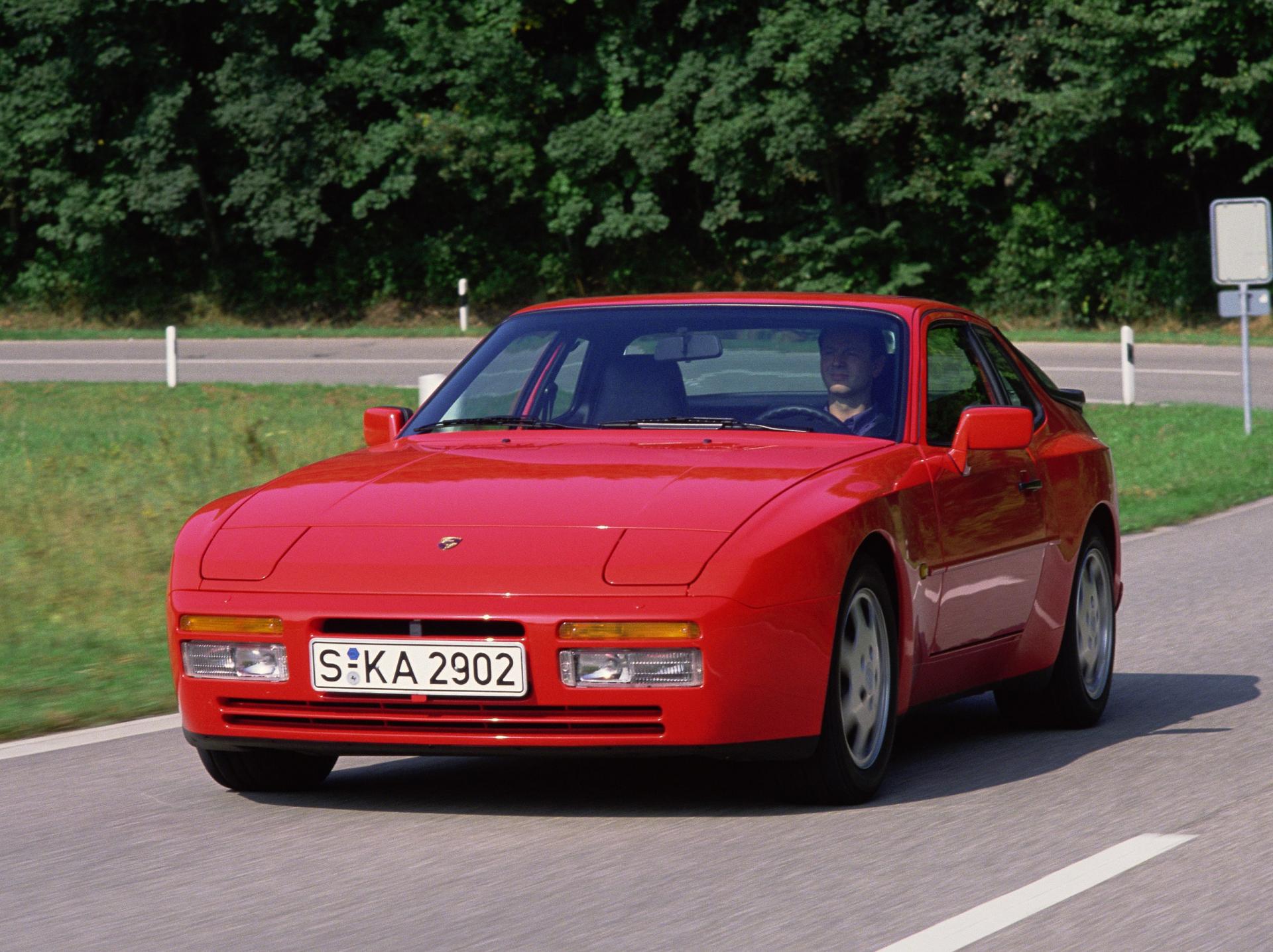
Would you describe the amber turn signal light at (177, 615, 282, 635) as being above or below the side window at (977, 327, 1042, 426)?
below

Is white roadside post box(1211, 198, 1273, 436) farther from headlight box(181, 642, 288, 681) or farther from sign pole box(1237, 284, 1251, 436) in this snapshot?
headlight box(181, 642, 288, 681)

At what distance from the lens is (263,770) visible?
5977 mm

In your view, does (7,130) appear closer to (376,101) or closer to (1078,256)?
(376,101)

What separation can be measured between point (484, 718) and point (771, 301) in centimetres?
215

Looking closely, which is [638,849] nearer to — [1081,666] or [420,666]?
[420,666]

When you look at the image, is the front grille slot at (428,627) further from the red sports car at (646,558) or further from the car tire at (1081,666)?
the car tire at (1081,666)

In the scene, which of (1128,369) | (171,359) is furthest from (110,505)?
(171,359)

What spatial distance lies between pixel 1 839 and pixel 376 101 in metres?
42.8

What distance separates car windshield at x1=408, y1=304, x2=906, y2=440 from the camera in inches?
→ 256

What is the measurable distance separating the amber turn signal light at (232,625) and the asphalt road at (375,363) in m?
22.4

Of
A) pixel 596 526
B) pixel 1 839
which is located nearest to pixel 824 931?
pixel 596 526

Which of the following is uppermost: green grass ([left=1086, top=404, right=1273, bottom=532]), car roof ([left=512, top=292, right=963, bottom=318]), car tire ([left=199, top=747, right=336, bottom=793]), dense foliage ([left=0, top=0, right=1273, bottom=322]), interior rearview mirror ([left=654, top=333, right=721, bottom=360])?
dense foliage ([left=0, top=0, right=1273, bottom=322])

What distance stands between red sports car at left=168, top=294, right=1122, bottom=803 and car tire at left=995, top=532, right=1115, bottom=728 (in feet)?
0.45

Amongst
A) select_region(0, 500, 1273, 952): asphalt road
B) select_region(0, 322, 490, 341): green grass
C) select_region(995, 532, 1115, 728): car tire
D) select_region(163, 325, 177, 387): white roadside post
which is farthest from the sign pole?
select_region(0, 322, 490, 341): green grass
